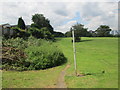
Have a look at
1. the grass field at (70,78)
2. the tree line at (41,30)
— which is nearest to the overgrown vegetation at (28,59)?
the grass field at (70,78)

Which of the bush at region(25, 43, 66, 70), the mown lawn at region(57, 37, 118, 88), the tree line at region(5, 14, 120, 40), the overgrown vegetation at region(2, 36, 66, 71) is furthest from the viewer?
the tree line at region(5, 14, 120, 40)

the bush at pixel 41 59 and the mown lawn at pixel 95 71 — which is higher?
the bush at pixel 41 59

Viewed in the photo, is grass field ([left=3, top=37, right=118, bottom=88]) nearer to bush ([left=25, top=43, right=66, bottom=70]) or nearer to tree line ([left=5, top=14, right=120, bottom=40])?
bush ([left=25, top=43, right=66, bottom=70])

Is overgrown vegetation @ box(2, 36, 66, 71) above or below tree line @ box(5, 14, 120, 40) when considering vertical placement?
below

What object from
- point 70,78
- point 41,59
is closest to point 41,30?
point 41,59

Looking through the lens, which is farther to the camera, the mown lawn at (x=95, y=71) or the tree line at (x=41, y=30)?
the tree line at (x=41, y=30)

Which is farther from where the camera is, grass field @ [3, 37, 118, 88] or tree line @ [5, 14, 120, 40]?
tree line @ [5, 14, 120, 40]

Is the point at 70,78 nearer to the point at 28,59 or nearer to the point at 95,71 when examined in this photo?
the point at 95,71

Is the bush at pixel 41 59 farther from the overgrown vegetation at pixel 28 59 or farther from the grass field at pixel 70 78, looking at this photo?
the grass field at pixel 70 78

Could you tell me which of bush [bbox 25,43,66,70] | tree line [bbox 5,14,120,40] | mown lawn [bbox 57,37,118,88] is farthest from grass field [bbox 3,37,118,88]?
tree line [bbox 5,14,120,40]

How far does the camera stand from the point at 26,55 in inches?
383

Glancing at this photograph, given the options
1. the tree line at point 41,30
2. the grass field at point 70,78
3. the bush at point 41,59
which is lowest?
the grass field at point 70,78

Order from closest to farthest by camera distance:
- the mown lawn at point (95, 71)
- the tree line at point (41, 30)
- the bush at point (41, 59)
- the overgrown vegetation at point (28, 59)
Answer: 1. the mown lawn at point (95, 71)
2. the overgrown vegetation at point (28, 59)
3. the bush at point (41, 59)
4. the tree line at point (41, 30)

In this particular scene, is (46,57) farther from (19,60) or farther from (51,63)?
(19,60)
